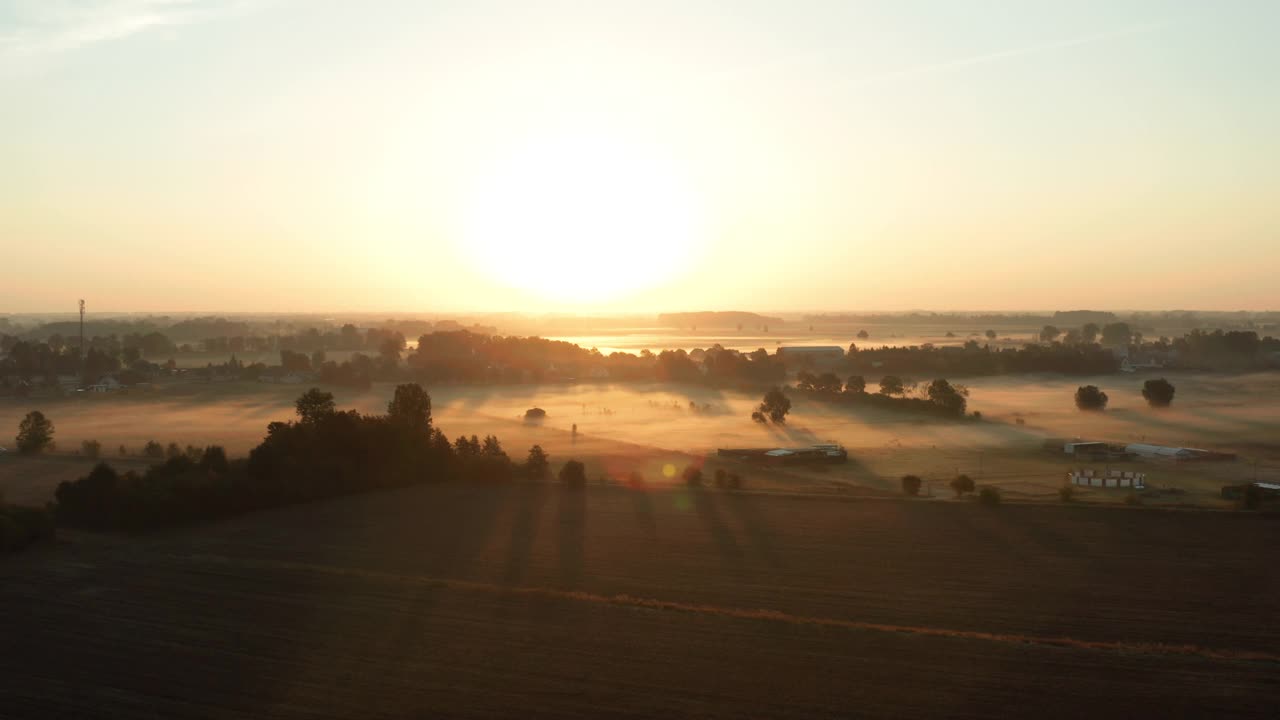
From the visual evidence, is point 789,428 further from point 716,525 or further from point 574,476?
point 716,525

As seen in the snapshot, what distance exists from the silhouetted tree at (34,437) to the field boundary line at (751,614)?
77.2 ft

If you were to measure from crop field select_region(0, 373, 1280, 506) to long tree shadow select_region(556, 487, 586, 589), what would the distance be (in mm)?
5183

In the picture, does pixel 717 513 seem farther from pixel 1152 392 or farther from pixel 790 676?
pixel 1152 392

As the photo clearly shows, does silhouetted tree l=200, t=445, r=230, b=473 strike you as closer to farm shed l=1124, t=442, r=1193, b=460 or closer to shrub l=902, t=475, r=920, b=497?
shrub l=902, t=475, r=920, b=497

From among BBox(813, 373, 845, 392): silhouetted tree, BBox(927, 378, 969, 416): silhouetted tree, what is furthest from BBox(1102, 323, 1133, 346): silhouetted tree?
BBox(927, 378, 969, 416): silhouetted tree

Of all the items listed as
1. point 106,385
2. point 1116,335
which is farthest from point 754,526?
point 1116,335

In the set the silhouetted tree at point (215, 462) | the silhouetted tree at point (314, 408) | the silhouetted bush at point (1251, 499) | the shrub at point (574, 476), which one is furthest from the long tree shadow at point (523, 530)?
the silhouetted bush at point (1251, 499)

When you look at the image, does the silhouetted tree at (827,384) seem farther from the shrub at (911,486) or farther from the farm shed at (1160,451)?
the shrub at (911,486)

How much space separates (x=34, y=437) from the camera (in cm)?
4091

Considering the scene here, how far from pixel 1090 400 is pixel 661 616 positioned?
1908 inches

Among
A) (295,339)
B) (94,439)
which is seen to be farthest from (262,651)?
(295,339)

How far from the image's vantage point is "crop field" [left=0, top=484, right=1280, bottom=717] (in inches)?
541

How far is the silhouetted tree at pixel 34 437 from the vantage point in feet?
132

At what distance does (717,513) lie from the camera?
27172 mm
